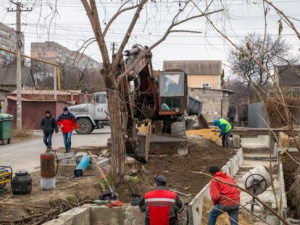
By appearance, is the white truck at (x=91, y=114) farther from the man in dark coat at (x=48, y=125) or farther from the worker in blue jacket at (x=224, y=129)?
the man in dark coat at (x=48, y=125)

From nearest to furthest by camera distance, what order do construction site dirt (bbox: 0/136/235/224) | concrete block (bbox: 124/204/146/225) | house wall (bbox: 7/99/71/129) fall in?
construction site dirt (bbox: 0/136/235/224)
concrete block (bbox: 124/204/146/225)
house wall (bbox: 7/99/71/129)

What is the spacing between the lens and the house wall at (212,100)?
1575 inches

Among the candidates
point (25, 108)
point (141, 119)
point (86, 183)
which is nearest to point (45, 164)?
point (86, 183)

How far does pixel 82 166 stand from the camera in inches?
442

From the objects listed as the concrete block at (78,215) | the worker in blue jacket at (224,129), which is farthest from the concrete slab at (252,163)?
the concrete block at (78,215)

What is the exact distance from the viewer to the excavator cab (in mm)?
15383

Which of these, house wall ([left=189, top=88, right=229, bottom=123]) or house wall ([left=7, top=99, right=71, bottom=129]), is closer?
house wall ([left=7, top=99, right=71, bottom=129])

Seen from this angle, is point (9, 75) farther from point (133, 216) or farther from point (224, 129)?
point (133, 216)

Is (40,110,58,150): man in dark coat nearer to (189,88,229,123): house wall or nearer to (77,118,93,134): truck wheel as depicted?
(77,118,93,134): truck wheel

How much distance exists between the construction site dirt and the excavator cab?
174 cm

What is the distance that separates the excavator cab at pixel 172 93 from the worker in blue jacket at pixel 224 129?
8.94 feet

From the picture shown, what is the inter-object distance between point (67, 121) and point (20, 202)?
25.0ft

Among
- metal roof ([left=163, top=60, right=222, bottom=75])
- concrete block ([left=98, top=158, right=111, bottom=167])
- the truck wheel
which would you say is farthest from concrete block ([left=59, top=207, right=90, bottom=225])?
metal roof ([left=163, top=60, right=222, bottom=75])

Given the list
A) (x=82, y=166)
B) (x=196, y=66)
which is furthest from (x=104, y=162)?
(x=196, y=66)
